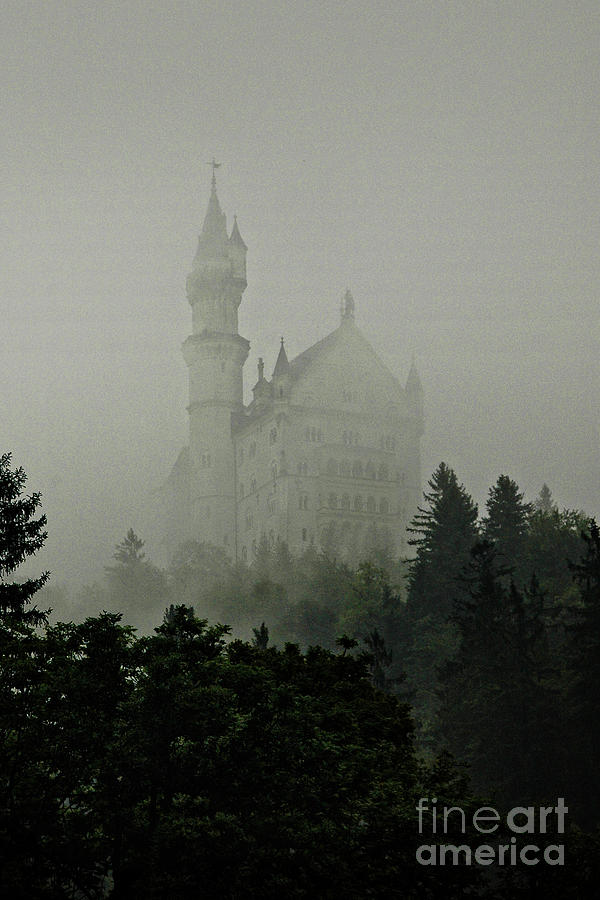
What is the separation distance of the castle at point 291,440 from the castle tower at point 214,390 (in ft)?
0.42

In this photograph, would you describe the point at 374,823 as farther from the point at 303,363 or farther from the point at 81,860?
the point at 303,363

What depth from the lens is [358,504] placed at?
146 metres

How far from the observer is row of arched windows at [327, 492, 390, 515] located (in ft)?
475

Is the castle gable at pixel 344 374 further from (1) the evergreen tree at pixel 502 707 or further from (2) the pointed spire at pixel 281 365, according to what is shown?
(1) the evergreen tree at pixel 502 707

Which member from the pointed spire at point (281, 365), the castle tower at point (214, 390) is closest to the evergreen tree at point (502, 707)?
the pointed spire at point (281, 365)

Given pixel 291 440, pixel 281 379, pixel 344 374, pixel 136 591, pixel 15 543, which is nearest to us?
pixel 15 543

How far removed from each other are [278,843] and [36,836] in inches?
215

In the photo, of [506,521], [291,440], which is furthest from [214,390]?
[506,521]

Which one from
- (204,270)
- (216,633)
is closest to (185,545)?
(204,270)

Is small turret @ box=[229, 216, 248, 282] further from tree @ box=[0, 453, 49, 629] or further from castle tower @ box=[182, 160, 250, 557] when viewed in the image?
tree @ box=[0, 453, 49, 629]

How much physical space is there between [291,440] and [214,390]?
1546 centimetres

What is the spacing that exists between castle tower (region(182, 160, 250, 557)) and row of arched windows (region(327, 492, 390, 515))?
1418cm

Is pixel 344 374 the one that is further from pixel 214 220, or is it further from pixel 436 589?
pixel 436 589

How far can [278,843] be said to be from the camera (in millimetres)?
28594
